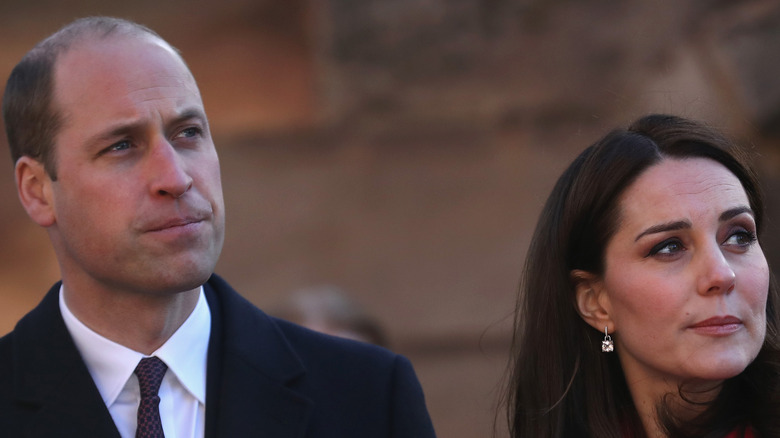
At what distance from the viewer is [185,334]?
299 cm

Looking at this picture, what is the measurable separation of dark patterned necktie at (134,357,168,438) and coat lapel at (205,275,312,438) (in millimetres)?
142

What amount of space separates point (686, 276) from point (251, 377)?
1.22m

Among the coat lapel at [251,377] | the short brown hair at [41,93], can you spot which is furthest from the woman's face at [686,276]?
the short brown hair at [41,93]

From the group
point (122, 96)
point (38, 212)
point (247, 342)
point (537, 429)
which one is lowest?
point (537, 429)

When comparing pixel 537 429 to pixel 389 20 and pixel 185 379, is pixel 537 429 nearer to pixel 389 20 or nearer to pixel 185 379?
pixel 185 379

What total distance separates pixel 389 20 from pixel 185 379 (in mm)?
3445

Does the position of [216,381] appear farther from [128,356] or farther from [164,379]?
[128,356]

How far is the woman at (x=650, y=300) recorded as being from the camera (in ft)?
9.69

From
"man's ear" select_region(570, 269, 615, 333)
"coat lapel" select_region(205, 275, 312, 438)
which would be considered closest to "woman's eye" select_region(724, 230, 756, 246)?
"man's ear" select_region(570, 269, 615, 333)

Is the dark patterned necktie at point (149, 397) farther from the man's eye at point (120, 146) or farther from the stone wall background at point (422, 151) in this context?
the stone wall background at point (422, 151)

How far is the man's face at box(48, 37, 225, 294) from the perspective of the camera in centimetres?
284

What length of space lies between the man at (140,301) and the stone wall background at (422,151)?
2.79 meters

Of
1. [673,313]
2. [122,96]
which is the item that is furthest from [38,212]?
[673,313]

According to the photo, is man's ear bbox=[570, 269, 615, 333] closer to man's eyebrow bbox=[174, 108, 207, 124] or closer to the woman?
the woman
